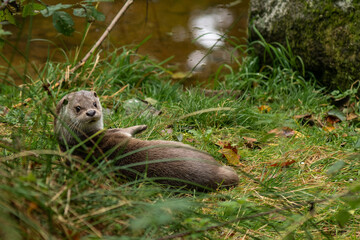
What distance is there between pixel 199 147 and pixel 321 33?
2019mm

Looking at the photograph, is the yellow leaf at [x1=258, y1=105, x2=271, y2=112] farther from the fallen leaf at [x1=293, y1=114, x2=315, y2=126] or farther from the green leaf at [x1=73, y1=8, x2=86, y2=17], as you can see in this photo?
the green leaf at [x1=73, y1=8, x2=86, y2=17]

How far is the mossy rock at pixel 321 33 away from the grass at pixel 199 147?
156 mm

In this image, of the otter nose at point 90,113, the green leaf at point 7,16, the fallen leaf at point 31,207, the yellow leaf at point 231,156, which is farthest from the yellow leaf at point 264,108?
the fallen leaf at point 31,207

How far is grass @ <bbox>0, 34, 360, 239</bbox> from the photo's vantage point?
168 centimetres

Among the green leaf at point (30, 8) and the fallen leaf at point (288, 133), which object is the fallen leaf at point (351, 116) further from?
the green leaf at point (30, 8)

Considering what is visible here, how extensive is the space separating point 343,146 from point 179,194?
165 centimetres

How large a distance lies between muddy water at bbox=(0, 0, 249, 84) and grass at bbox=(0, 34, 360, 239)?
0.33 metres

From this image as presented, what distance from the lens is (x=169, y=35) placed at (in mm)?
6547

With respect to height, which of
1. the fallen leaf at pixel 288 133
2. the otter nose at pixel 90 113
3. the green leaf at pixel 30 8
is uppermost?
the green leaf at pixel 30 8

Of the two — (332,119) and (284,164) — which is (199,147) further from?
(332,119)

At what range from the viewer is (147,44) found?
5871mm

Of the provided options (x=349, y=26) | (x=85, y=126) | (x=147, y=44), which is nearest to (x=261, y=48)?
(x=349, y=26)

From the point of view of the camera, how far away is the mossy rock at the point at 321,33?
4.25 metres

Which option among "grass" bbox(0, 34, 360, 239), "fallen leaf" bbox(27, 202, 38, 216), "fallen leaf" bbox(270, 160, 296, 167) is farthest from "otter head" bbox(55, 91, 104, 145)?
"fallen leaf" bbox(27, 202, 38, 216)
